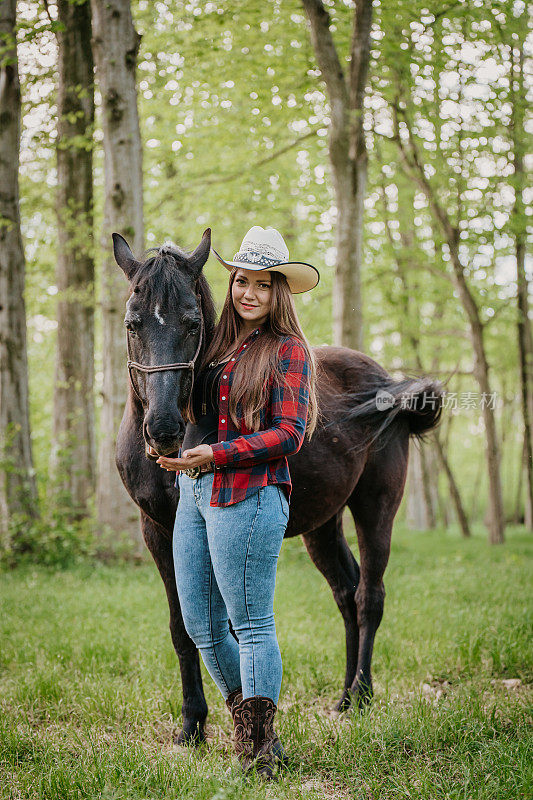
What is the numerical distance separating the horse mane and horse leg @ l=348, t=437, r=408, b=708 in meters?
2.02

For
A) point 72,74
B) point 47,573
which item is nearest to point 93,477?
point 47,573

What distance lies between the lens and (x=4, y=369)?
9242 mm

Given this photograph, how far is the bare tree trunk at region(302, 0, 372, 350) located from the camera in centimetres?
955

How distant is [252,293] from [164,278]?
0.39m

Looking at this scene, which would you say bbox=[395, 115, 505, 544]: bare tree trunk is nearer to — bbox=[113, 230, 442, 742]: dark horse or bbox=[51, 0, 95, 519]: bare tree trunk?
bbox=[51, 0, 95, 519]: bare tree trunk

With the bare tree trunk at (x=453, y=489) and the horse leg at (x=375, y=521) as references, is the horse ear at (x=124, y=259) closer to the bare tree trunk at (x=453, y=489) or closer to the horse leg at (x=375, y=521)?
the horse leg at (x=375, y=521)

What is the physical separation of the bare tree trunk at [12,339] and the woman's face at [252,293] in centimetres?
709

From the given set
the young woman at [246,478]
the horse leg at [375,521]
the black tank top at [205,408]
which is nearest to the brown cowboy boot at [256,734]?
the young woman at [246,478]

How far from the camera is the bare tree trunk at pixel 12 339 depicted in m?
9.15

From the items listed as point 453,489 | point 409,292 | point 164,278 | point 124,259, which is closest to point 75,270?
point 409,292

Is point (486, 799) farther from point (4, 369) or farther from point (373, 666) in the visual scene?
point (4, 369)

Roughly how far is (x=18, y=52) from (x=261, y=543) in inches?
413

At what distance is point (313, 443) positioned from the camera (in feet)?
12.8

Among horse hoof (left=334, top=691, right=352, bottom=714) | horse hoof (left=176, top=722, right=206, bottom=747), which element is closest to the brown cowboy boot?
horse hoof (left=176, top=722, right=206, bottom=747)
